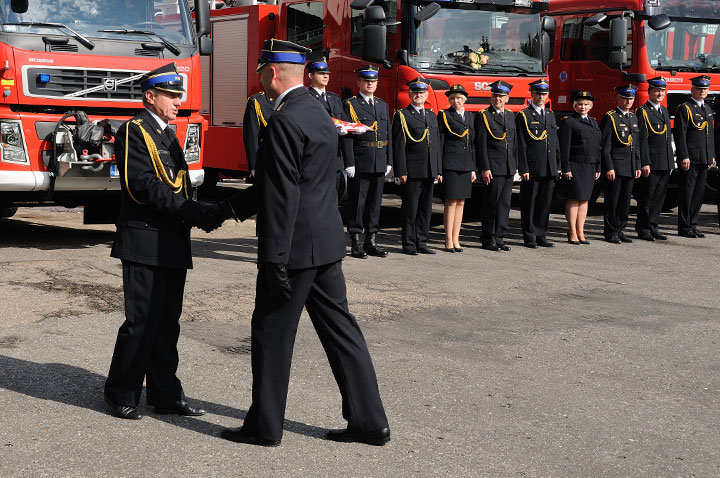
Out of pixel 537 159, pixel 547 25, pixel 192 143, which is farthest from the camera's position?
pixel 547 25

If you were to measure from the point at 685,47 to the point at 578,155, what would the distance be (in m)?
3.64

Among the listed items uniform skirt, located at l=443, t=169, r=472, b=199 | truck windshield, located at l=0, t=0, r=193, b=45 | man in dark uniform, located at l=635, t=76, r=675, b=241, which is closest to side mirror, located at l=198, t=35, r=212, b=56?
truck windshield, located at l=0, t=0, r=193, b=45

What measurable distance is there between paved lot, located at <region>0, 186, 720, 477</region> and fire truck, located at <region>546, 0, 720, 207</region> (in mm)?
4849

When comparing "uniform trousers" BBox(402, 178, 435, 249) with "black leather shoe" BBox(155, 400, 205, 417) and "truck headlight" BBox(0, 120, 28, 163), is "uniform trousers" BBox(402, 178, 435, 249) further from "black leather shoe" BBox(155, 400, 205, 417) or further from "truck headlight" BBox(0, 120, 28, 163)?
"black leather shoe" BBox(155, 400, 205, 417)

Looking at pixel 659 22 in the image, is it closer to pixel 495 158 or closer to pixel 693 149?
pixel 693 149

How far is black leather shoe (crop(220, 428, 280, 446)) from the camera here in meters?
4.89

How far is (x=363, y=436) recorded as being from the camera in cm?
496

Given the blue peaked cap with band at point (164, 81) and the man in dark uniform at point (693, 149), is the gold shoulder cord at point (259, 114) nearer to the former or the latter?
the blue peaked cap with band at point (164, 81)

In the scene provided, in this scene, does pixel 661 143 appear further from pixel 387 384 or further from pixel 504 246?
pixel 387 384

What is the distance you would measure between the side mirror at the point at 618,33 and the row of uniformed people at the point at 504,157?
169cm

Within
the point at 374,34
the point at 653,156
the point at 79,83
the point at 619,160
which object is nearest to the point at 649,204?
the point at 653,156

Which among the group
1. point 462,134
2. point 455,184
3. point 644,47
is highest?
point 644,47

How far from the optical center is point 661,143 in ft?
43.0

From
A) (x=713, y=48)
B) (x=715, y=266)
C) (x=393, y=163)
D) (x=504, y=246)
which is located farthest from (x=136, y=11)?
(x=713, y=48)
